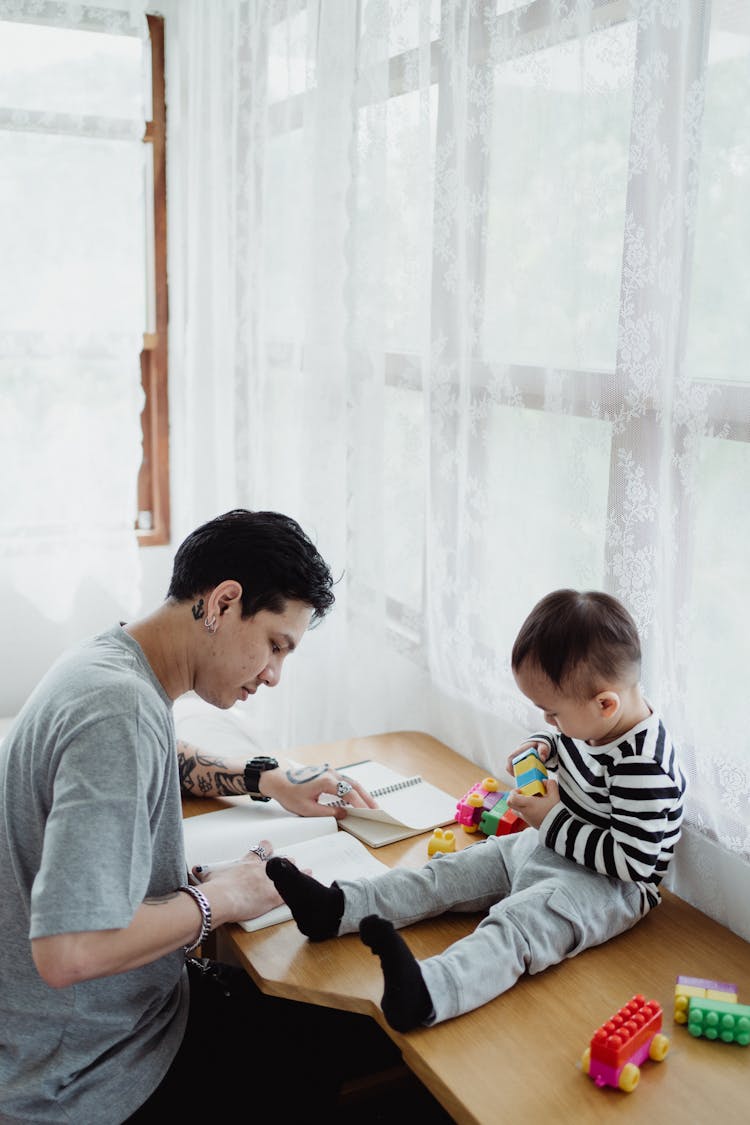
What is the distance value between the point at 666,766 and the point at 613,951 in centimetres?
26

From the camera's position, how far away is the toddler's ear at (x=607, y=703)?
1.51m

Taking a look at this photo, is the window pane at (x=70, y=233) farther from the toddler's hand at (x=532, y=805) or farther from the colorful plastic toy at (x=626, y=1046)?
the colorful plastic toy at (x=626, y=1046)

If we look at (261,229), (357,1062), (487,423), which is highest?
(261,229)

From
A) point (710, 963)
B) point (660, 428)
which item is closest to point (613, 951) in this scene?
point (710, 963)

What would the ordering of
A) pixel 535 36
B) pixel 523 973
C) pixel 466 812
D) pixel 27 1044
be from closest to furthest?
pixel 27 1044, pixel 523 973, pixel 535 36, pixel 466 812

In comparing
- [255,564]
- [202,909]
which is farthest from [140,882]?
[255,564]

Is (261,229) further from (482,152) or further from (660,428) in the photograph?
(660,428)

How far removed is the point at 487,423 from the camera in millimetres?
1938

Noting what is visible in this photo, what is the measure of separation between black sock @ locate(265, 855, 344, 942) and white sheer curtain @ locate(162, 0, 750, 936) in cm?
55

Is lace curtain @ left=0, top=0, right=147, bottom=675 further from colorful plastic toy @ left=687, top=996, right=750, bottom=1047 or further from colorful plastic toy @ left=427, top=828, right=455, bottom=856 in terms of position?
colorful plastic toy @ left=687, top=996, right=750, bottom=1047

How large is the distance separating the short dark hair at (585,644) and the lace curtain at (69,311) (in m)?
2.01

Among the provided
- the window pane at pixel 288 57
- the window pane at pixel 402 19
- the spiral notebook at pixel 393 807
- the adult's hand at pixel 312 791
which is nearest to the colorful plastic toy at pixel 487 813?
the spiral notebook at pixel 393 807

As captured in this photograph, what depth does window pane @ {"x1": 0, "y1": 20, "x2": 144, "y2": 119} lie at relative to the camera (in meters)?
2.97

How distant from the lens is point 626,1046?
1230 millimetres
